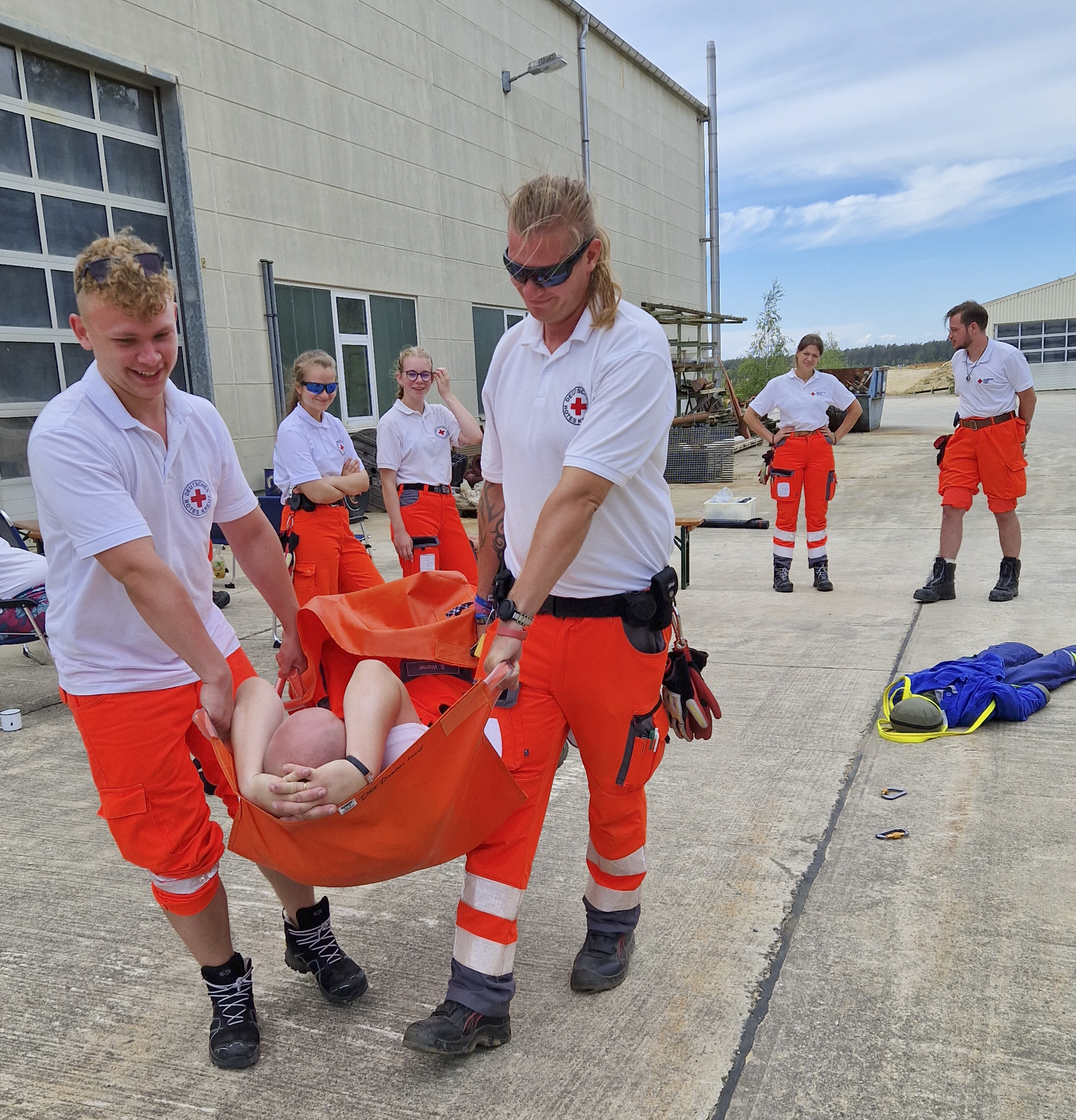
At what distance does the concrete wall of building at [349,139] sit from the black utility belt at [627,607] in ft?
19.4

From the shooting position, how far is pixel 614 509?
2.26 metres

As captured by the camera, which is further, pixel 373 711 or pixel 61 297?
pixel 61 297

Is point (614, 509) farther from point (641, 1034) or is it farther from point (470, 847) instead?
point (641, 1034)

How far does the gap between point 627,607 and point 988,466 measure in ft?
17.8

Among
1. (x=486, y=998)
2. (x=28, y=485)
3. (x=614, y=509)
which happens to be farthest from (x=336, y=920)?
(x=28, y=485)

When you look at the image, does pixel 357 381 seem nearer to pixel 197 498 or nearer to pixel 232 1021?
pixel 197 498

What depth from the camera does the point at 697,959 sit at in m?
2.58

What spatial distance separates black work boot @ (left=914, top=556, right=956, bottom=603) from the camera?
21.3 ft

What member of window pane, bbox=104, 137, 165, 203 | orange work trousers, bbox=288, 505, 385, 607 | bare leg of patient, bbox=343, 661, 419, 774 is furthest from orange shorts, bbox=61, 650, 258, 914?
window pane, bbox=104, 137, 165, 203

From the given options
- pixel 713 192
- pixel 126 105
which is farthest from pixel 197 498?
pixel 713 192

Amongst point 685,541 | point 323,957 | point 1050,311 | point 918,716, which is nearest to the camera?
point 323,957

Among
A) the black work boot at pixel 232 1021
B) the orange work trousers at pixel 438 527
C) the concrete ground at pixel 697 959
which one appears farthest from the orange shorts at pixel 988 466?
the black work boot at pixel 232 1021

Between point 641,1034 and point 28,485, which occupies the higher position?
point 28,485

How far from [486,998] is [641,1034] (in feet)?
1.33
